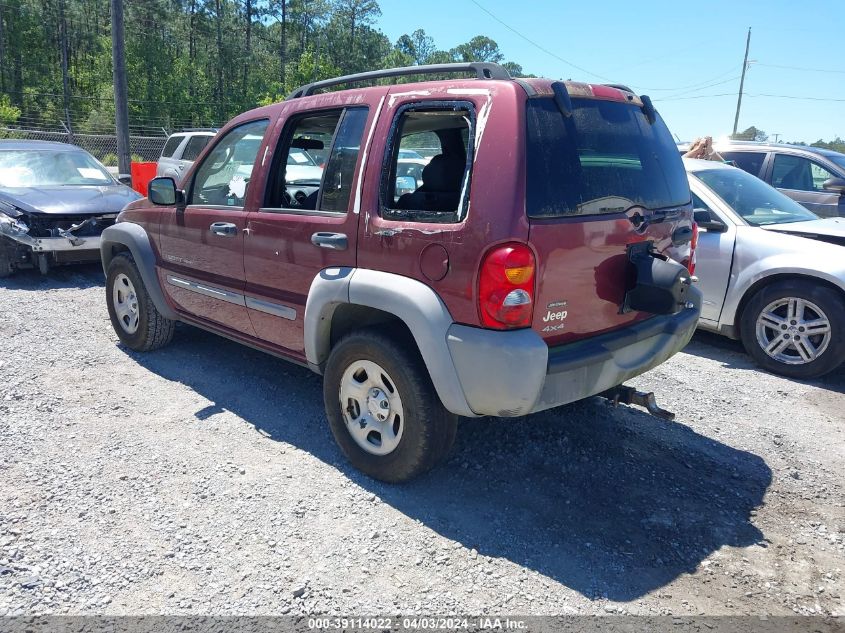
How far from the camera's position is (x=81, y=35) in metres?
55.1

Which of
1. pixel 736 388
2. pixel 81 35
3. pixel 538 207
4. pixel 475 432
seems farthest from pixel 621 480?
pixel 81 35

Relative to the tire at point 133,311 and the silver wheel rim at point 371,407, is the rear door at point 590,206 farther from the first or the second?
the tire at point 133,311

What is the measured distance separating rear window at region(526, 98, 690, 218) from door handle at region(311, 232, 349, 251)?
108 cm

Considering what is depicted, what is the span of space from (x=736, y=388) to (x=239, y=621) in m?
4.16

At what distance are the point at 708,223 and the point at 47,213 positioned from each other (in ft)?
24.0

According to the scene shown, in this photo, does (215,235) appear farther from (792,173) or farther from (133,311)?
(792,173)

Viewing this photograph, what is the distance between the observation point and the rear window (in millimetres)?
2920

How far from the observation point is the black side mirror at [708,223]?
18.4ft

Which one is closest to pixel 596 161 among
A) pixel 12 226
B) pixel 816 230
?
pixel 816 230

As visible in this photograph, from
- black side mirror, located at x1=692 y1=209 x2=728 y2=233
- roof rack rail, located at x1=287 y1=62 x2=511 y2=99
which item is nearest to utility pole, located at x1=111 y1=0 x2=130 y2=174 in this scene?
roof rack rail, located at x1=287 y1=62 x2=511 y2=99

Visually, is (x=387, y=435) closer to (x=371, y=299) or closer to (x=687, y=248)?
(x=371, y=299)

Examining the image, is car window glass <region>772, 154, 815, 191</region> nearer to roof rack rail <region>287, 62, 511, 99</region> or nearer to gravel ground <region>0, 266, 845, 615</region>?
gravel ground <region>0, 266, 845, 615</region>

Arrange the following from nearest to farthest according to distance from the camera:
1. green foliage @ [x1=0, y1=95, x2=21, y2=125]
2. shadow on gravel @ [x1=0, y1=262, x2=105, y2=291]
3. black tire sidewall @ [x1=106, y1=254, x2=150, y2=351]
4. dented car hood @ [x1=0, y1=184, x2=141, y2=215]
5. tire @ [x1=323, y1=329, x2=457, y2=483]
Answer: tire @ [x1=323, y1=329, x2=457, y2=483]
black tire sidewall @ [x1=106, y1=254, x2=150, y2=351]
dented car hood @ [x1=0, y1=184, x2=141, y2=215]
shadow on gravel @ [x1=0, y1=262, x2=105, y2=291]
green foliage @ [x1=0, y1=95, x2=21, y2=125]

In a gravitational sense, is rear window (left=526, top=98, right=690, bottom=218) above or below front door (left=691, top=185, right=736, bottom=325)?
above
